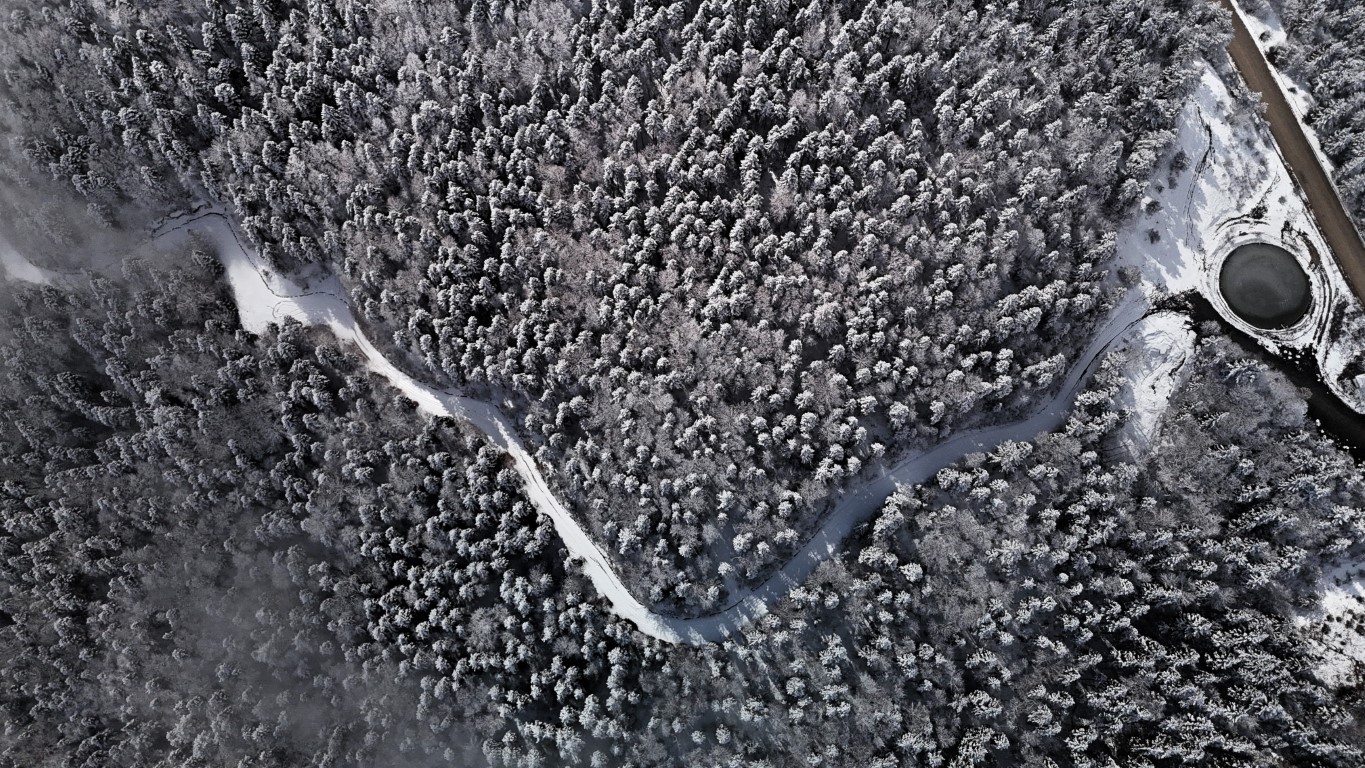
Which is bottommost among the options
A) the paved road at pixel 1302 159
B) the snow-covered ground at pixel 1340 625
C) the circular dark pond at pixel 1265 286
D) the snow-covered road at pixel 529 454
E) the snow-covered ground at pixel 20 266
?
the snow-covered ground at pixel 1340 625

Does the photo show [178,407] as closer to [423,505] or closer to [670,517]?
[423,505]

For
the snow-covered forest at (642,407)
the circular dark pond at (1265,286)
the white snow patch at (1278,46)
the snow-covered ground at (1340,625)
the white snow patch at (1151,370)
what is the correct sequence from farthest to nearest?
the white snow patch at (1278,46) → the circular dark pond at (1265,286) → the white snow patch at (1151,370) → the snow-covered ground at (1340,625) → the snow-covered forest at (642,407)

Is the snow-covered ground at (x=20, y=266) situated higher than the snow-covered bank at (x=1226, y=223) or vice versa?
the snow-covered bank at (x=1226, y=223)

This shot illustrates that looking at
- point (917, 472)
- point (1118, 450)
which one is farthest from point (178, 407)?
point (1118, 450)

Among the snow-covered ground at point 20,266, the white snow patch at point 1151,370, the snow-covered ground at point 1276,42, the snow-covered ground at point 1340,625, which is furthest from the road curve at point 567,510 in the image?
the snow-covered ground at point 1340,625

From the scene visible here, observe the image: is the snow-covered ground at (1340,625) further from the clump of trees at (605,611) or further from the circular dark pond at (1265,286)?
the circular dark pond at (1265,286)

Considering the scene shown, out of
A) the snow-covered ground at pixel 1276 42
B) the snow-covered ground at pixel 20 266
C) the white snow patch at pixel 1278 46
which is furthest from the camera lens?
the snow-covered ground at pixel 20 266

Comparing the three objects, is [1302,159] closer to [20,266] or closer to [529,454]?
[529,454]
